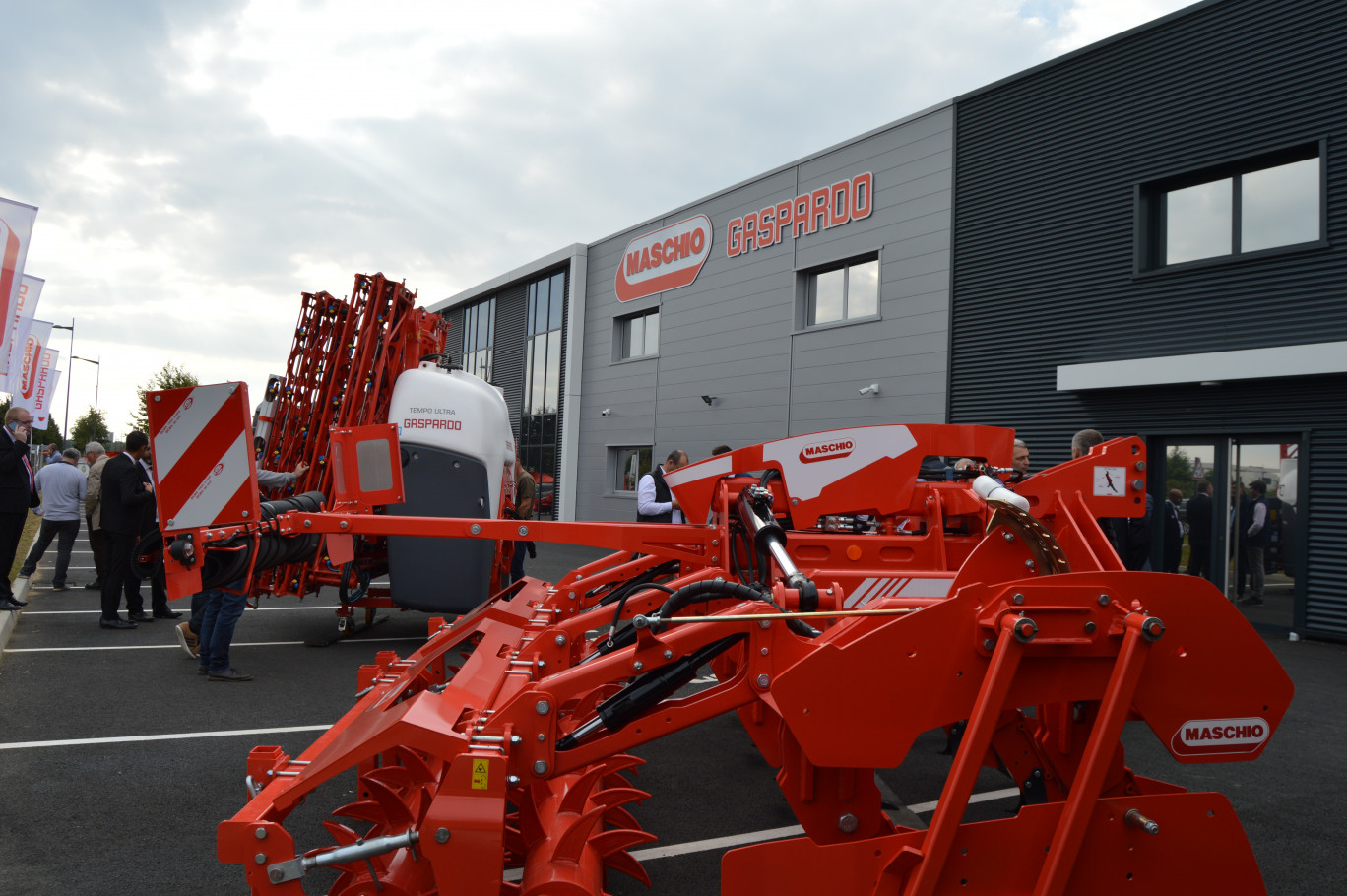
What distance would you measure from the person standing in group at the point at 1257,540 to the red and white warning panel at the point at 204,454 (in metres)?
10.2

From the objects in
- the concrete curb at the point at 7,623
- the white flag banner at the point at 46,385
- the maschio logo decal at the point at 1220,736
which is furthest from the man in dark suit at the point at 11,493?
the white flag banner at the point at 46,385

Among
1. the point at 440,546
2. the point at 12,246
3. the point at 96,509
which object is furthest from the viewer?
the point at 96,509

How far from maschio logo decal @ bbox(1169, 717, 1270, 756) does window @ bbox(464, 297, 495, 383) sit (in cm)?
2524

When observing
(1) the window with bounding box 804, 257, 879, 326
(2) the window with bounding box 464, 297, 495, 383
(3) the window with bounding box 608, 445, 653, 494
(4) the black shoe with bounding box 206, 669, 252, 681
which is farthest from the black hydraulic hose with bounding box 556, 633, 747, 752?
(2) the window with bounding box 464, 297, 495, 383

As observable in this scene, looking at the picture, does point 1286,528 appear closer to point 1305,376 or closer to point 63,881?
point 1305,376

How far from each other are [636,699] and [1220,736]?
164 cm

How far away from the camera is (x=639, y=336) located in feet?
64.7

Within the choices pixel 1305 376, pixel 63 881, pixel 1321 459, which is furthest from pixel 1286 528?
pixel 63 881

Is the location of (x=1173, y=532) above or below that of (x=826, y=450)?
below

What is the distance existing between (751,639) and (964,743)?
0.63m

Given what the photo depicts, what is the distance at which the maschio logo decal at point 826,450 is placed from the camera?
4031 millimetres

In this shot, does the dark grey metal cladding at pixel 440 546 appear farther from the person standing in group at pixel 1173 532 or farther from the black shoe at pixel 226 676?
the person standing in group at pixel 1173 532

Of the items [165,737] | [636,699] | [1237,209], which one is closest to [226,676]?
[165,737]

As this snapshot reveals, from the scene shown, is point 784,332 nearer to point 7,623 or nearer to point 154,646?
point 154,646
